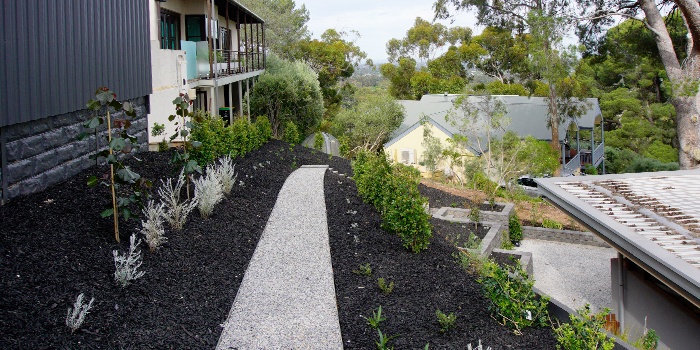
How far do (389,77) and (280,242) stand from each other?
41.1 meters

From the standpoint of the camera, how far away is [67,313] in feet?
12.6

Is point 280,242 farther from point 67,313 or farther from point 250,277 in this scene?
point 67,313

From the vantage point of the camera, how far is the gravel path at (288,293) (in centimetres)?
448

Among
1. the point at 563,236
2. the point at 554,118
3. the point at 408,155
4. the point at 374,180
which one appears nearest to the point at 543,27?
the point at 554,118

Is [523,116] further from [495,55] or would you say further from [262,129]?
[262,129]

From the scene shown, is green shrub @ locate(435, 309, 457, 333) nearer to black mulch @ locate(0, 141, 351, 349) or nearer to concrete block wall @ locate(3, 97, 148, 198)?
black mulch @ locate(0, 141, 351, 349)

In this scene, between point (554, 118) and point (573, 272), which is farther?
point (554, 118)

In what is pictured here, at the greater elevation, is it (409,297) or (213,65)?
(213,65)

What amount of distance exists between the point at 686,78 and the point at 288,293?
15062mm

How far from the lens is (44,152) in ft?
20.2

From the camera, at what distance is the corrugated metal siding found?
5.45 m

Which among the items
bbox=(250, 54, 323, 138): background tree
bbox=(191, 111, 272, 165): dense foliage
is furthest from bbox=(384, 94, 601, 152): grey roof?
bbox=(191, 111, 272, 165): dense foliage

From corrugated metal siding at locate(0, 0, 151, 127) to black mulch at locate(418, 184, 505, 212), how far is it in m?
7.79

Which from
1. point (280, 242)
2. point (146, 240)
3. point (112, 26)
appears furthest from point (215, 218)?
point (112, 26)
